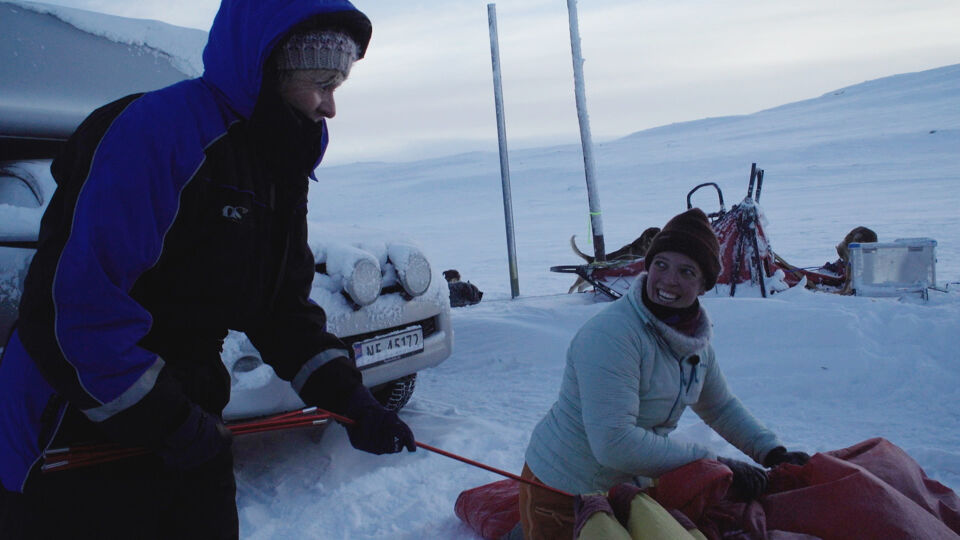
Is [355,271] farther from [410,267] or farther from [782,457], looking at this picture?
[782,457]

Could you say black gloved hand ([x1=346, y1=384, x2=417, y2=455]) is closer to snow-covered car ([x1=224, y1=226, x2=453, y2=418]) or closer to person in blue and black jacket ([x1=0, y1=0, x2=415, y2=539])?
person in blue and black jacket ([x1=0, y1=0, x2=415, y2=539])

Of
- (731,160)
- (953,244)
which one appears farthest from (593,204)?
(731,160)

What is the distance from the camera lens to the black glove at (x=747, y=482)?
221cm

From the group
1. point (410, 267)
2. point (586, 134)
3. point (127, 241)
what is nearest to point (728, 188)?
point (586, 134)

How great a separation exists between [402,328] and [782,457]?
1.91 m

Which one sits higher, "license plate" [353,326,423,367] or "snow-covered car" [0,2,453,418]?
"snow-covered car" [0,2,453,418]

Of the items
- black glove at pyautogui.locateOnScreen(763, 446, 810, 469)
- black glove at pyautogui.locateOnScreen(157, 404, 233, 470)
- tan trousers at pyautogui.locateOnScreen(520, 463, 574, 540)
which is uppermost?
black glove at pyautogui.locateOnScreen(157, 404, 233, 470)

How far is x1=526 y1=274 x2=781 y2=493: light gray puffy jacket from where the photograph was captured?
7.36ft

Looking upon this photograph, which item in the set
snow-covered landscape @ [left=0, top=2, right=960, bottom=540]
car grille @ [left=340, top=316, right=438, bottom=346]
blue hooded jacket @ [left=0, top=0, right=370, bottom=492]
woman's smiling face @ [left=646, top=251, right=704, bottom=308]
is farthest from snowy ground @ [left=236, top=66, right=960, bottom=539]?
blue hooded jacket @ [left=0, top=0, right=370, bottom=492]

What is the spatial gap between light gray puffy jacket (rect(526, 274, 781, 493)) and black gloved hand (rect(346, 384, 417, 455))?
2.30 ft

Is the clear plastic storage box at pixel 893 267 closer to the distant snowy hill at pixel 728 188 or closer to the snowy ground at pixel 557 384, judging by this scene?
the snowy ground at pixel 557 384

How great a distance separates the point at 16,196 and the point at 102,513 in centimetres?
206

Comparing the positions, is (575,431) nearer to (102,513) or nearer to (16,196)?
(102,513)

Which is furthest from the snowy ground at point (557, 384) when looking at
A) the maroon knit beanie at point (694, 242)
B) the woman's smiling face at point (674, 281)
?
the maroon knit beanie at point (694, 242)
